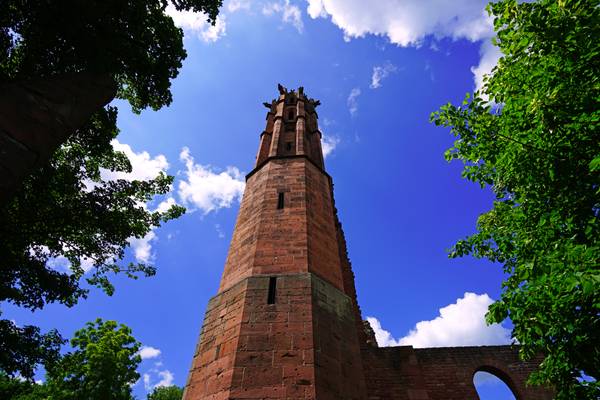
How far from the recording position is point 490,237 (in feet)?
21.1

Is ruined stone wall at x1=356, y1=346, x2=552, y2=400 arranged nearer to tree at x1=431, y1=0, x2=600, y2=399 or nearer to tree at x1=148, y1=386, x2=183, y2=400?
tree at x1=431, y1=0, x2=600, y2=399

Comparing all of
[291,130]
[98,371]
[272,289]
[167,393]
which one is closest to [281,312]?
[272,289]

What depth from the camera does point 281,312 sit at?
5949mm

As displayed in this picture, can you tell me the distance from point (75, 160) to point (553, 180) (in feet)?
31.8

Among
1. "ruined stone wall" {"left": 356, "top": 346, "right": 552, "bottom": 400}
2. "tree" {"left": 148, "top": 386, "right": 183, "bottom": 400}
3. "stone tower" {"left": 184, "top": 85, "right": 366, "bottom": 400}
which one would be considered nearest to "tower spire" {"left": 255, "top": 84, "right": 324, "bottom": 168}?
"stone tower" {"left": 184, "top": 85, "right": 366, "bottom": 400}

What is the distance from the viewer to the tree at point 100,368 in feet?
45.1

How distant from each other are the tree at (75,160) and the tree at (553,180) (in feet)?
19.4

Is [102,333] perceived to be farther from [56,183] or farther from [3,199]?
[3,199]

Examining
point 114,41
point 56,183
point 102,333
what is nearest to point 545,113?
point 114,41

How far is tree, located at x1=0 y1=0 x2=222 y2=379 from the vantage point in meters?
5.51

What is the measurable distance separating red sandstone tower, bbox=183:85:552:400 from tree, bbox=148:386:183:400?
21256 mm

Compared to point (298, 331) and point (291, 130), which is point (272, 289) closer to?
point (298, 331)

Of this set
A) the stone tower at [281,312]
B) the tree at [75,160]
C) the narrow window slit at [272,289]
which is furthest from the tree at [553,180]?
the tree at [75,160]

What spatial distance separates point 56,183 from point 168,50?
3793mm
